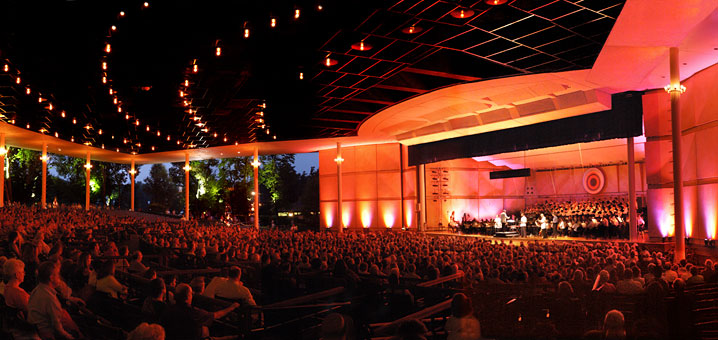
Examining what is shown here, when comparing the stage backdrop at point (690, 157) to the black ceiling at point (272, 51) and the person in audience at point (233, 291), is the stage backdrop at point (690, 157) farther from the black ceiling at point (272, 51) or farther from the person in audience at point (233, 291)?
the person in audience at point (233, 291)

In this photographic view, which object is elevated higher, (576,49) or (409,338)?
(576,49)

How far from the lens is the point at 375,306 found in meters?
6.95

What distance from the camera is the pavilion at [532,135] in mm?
14492

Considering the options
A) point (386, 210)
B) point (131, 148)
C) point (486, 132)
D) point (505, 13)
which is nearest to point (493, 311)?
point (505, 13)

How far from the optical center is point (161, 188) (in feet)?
249

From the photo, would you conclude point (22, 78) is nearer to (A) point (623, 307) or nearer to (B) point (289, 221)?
(A) point (623, 307)

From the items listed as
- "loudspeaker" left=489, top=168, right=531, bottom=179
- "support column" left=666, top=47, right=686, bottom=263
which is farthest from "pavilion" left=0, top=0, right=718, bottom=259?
"loudspeaker" left=489, top=168, right=531, bottom=179

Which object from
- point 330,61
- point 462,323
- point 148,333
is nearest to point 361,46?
point 330,61

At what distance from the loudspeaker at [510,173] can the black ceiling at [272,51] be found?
13112 mm

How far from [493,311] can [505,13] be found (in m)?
8.06

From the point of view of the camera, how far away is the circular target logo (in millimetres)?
30875

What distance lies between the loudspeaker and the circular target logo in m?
3.62

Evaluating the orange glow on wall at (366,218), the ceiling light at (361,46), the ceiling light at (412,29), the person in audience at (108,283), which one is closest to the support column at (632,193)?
the ceiling light at (412,29)

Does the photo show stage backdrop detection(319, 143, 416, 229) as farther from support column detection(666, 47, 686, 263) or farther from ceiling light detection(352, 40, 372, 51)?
ceiling light detection(352, 40, 372, 51)
